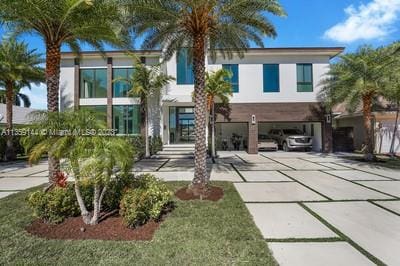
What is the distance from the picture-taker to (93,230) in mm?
5027

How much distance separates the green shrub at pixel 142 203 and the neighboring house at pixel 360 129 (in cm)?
1637

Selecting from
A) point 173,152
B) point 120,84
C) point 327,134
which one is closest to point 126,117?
point 120,84

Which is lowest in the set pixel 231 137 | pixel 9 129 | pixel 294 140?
pixel 294 140

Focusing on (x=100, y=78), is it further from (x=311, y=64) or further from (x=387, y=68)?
(x=387, y=68)

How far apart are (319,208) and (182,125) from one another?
681 inches

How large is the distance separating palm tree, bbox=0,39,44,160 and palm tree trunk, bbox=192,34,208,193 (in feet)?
47.3

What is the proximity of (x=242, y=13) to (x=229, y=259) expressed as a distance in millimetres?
7161

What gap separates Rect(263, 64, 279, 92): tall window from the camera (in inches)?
832

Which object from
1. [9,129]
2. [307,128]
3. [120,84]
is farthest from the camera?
[307,128]

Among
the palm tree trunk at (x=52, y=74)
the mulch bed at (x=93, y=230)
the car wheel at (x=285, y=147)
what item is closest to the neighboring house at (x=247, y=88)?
the car wheel at (x=285, y=147)

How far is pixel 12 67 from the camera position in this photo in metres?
16.6

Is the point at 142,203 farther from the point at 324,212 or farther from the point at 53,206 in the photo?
the point at 324,212

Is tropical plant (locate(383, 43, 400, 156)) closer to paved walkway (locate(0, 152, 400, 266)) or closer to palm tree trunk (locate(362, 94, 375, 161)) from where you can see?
palm tree trunk (locate(362, 94, 375, 161))

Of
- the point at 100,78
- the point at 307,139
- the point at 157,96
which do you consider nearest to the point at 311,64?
the point at 307,139
